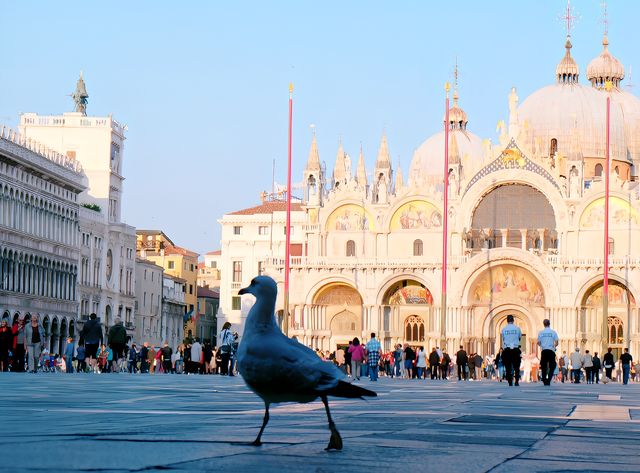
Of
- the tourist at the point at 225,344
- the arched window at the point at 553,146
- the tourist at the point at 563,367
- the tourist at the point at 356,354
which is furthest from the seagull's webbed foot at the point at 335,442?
the arched window at the point at 553,146

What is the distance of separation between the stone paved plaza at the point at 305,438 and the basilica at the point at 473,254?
184 ft

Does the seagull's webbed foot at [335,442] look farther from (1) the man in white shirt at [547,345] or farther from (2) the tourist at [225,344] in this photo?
(2) the tourist at [225,344]

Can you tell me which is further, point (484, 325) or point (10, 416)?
point (484, 325)


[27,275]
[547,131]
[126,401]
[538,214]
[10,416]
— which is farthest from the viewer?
[547,131]

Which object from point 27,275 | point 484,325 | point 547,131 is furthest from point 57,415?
point 547,131

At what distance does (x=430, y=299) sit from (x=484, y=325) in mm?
3146

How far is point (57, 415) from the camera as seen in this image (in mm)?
11883

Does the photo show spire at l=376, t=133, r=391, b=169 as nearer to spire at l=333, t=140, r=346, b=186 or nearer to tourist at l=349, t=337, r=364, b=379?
spire at l=333, t=140, r=346, b=186

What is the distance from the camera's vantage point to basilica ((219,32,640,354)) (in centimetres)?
7056

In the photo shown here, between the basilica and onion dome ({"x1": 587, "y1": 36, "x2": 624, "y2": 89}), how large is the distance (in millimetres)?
21555

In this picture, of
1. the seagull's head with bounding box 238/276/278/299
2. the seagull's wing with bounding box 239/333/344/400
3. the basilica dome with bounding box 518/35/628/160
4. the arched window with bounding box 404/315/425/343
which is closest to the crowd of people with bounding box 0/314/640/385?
the arched window with bounding box 404/315/425/343

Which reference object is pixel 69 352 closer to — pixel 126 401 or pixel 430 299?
pixel 126 401

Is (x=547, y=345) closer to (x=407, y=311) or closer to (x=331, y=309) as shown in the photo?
(x=407, y=311)

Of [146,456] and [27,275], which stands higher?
[27,275]
